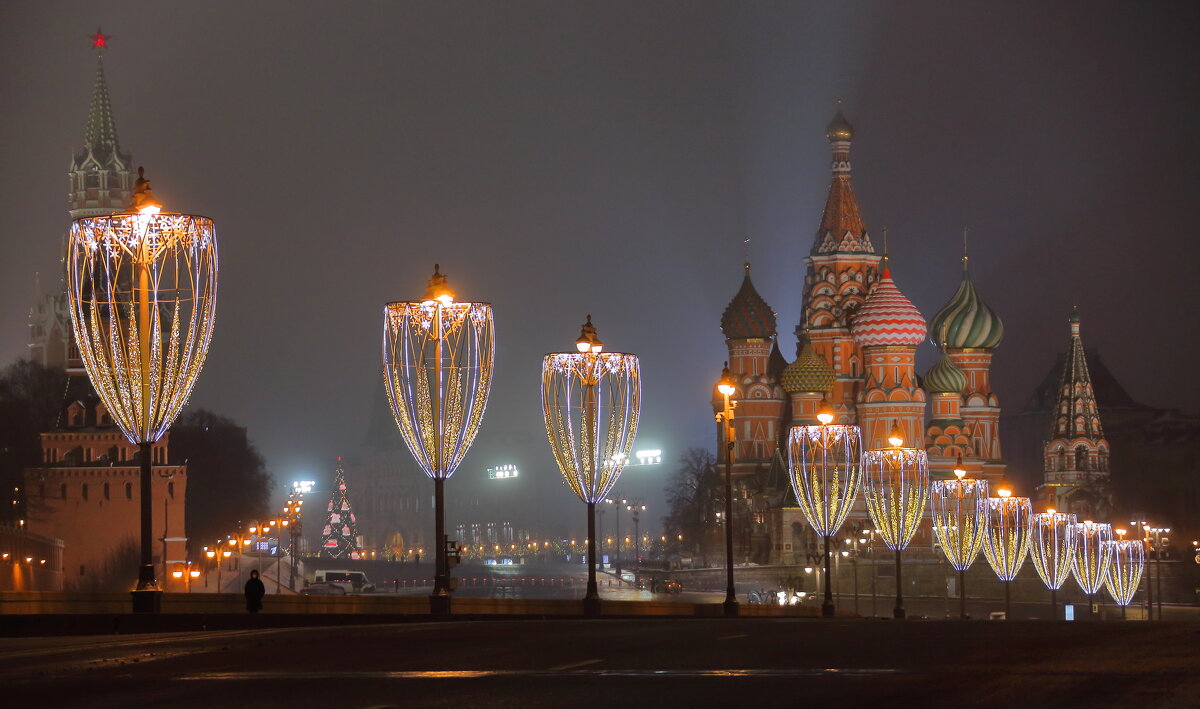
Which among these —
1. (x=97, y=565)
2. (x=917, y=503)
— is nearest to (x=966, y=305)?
(x=917, y=503)

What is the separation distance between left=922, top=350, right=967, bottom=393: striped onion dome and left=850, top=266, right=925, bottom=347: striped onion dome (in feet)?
17.4

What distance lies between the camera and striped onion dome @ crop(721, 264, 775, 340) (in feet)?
436

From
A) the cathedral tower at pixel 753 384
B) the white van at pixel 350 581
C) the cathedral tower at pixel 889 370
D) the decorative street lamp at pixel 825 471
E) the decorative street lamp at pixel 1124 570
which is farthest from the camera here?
the cathedral tower at pixel 753 384

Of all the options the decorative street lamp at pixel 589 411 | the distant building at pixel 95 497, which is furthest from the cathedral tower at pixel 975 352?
the decorative street lamp at pixel 589 411

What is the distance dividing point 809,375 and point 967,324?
15126mm

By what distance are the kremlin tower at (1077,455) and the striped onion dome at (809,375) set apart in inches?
617

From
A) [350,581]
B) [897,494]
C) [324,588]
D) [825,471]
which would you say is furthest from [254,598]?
[897,494]

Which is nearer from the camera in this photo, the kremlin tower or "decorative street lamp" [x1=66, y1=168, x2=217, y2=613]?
"decorative street lamp" [x1=66, y1=168, x2=217, y2=613]

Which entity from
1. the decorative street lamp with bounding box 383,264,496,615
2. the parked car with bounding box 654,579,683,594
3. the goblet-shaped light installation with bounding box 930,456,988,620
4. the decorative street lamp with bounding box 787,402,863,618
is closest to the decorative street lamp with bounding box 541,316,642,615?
the decorative street lamp with bounding box 383,264,496,615

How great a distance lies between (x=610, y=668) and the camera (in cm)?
2191

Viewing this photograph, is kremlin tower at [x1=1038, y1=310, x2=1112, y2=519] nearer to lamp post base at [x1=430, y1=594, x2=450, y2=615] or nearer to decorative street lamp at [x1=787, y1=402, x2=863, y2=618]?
decorative street lamp at [x1=787, y1=402, x2=863, y2=618]

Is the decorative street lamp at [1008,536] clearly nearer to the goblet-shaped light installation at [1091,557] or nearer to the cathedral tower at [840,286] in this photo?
the goblet-shaped light installation at [1091,557]

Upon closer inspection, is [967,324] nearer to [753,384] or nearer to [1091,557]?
[753,384]

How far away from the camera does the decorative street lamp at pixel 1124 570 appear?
4018 inches
